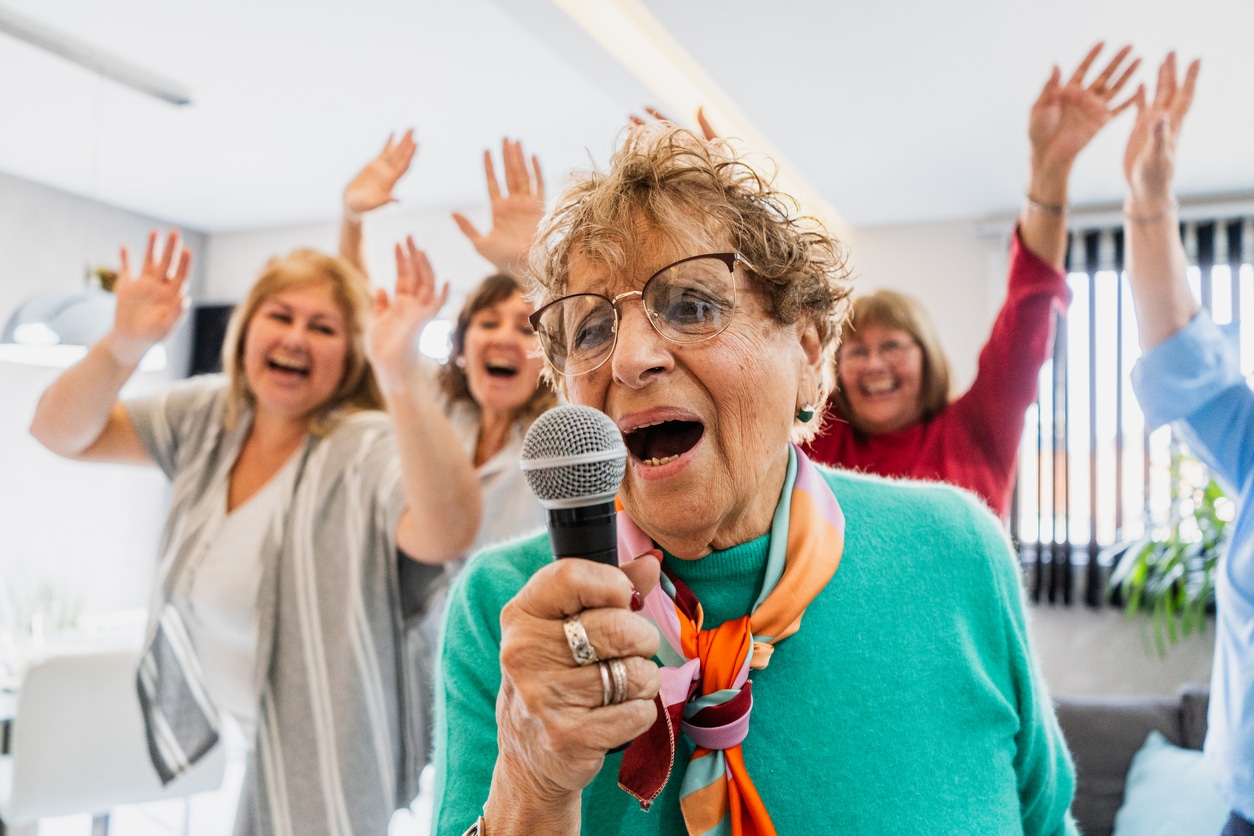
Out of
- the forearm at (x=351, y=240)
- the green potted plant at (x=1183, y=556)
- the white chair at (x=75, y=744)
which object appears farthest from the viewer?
the green potted plant at (x=1183, y=556)

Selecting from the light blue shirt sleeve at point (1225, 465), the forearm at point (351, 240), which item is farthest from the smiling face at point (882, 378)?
the forearm at point (351, 240)

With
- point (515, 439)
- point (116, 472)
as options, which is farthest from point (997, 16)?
point (116, 472)

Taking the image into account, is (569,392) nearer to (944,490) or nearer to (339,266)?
(944,490)

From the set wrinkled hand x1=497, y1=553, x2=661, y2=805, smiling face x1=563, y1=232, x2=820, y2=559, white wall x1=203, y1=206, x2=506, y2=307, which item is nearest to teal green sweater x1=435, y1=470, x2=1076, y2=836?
smiling face x1=563, y1=232, x2=820, y2=559

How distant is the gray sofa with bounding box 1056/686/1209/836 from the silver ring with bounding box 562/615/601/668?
3.03m

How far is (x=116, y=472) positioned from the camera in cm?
607

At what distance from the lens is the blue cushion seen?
2.55 metres

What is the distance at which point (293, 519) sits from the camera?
1.84m

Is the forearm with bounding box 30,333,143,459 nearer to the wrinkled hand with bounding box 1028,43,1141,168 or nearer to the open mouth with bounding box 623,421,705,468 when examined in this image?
the open mouth with bounding box 623,421,705,468

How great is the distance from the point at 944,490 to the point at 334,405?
1.42 meters

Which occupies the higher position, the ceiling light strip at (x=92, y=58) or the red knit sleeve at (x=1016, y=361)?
the ceiling light strip at (x=92, y=58)

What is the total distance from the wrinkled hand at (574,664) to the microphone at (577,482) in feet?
0.06

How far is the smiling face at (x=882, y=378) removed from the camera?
2.11 m

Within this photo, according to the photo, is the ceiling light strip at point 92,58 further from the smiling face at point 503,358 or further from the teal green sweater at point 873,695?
the teal green sweater at point 873,695
